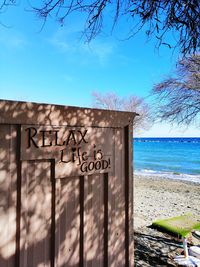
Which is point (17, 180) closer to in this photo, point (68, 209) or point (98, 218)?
point (68, 209)

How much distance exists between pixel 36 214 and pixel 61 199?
24 cm

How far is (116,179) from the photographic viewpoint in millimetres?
2494

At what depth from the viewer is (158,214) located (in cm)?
805

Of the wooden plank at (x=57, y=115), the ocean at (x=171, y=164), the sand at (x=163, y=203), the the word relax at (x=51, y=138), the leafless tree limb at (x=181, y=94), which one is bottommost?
the ocean at (x=171, y=164)

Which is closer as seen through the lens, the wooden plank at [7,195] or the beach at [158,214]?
the wooden plank at [7,195]

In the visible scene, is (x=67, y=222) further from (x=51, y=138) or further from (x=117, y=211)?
(x=51, y=138)

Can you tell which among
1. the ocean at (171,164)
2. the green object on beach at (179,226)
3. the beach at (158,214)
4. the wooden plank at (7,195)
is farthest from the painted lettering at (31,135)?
the ocean at (171,164)

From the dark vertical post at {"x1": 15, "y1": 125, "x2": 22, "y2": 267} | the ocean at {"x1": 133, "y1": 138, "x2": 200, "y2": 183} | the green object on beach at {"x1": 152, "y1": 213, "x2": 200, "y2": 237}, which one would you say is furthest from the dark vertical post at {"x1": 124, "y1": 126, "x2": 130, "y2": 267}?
the ocean at {"x1": 133, "y1": 138, "x2": 200, "y2": 183}

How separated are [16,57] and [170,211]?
702 centimetres

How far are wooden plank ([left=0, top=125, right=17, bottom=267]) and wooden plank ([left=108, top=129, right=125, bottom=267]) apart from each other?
38.0 inches

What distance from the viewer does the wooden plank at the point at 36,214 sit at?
1.81 metres

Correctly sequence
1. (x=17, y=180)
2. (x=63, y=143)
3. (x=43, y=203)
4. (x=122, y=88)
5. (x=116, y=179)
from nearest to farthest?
1. (x=17, y=180)
2. (x=43, y=203)
3. (x=63, y=143)
4. (x=116, y=179)
5. (x=122, y=88)

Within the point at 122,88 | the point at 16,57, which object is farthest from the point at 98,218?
the point at 122,88

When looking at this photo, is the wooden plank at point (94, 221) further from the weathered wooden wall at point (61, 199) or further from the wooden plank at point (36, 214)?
the wooden plank at point (36, 214)
